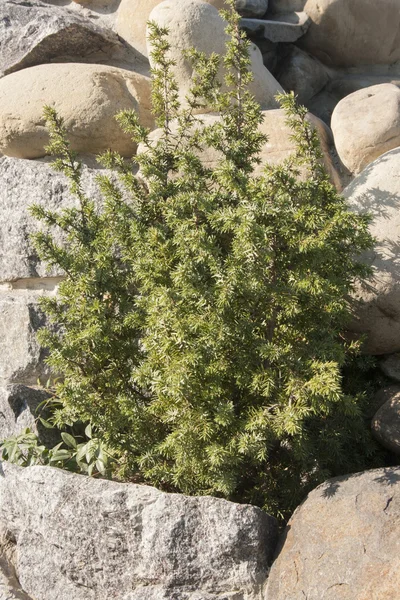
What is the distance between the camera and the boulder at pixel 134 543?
3234 millimetres

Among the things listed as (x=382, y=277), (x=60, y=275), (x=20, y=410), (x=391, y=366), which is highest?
(x=382, y=277)

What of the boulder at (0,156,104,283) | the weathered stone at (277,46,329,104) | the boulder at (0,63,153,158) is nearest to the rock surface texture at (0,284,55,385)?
the boulder at (0,156,104,283)

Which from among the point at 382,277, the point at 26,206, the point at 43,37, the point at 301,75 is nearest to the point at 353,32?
the point at 301,75

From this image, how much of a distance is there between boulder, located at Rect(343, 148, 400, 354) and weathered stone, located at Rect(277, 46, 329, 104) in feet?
7.02

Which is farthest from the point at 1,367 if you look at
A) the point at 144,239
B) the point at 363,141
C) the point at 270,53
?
the point at 270,53

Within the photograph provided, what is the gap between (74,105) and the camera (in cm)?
502

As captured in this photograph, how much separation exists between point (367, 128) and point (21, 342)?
8.64ft

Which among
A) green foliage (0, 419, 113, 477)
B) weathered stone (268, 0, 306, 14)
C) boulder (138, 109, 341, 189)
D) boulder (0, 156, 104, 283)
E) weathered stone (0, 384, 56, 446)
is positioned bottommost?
weathered stone (0, 384, 56, 446)

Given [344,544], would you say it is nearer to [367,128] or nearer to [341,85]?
[367,128]

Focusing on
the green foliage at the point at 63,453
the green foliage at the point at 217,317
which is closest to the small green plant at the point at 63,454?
the green foliage at the point at 63,453

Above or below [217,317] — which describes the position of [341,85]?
below

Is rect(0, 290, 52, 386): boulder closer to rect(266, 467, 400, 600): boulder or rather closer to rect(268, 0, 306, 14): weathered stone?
rect(266, 467, 400, 600): boulder

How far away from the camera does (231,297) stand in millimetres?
3197

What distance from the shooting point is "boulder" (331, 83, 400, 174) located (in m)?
4.92
